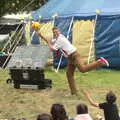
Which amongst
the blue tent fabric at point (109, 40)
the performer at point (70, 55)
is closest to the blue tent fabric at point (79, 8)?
the blue tent fabric at point (109, 40)

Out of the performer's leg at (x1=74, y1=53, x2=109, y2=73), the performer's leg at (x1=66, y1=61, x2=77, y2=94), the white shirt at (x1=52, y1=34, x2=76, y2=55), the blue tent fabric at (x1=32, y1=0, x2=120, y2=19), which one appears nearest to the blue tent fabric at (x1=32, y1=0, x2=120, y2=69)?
the blue tent fabric at (x1=32, y1=0, x2=120, y2=19)

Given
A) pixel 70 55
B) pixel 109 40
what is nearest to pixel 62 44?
pixel 70 55

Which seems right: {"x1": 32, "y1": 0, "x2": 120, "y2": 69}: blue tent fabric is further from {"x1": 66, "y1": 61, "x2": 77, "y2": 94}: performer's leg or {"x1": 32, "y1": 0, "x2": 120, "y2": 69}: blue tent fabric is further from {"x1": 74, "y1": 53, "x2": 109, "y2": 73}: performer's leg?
{"x1": 74, "y1": 53, "x2": 109, "y2": 73}: performer's leg

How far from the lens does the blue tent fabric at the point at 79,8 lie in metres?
18.6

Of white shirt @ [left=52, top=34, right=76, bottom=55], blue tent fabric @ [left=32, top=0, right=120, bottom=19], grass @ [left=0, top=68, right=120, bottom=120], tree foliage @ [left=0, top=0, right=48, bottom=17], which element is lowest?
grass @ [left=0, top=68, right=120, bottom=120]

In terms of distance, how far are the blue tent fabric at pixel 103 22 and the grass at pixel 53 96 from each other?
66.6 inches

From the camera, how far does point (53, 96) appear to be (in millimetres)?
12797

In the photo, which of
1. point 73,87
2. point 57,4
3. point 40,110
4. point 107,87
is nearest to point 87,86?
point 107,87

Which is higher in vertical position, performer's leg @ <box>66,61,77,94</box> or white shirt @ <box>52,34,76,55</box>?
white shirt @ <box>52,34,76,55</box>

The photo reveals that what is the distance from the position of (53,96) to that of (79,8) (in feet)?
23.1

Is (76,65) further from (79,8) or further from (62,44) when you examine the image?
(79,8)

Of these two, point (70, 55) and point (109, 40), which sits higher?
point (109, 40)

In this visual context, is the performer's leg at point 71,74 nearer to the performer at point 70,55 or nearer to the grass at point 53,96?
the performer at point 70,55

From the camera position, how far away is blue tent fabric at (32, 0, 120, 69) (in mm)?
18281
